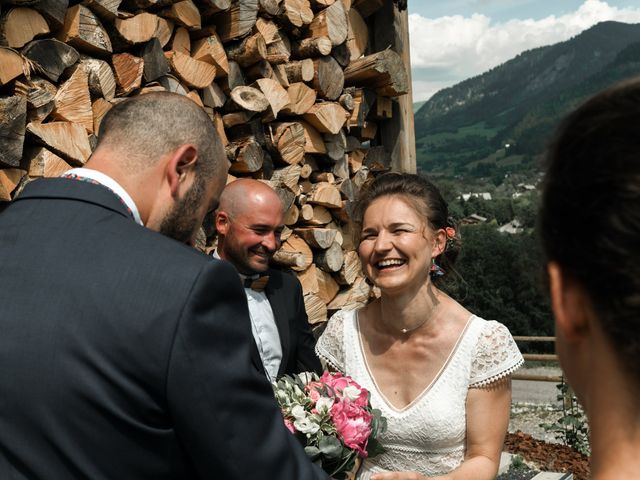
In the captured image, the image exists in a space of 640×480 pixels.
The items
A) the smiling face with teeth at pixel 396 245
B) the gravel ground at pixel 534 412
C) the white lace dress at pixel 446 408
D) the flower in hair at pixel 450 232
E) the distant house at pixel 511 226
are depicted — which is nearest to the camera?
the white lace dress at pixel 446 408

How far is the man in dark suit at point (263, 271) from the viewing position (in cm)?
345

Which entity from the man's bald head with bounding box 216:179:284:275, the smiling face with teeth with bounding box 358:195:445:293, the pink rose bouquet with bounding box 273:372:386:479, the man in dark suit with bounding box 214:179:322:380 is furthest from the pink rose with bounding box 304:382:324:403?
the man's bald head with bounding box 216:179:284:275

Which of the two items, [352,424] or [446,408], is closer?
[352,424]

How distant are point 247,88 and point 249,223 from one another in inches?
29.1

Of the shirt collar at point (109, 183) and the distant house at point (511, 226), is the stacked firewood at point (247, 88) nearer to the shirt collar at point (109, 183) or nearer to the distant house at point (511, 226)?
the shirt collar at point (109, 183)

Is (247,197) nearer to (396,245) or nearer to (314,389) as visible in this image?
(396,245)

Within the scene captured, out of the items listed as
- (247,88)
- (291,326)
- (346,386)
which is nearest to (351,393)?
(346,386)

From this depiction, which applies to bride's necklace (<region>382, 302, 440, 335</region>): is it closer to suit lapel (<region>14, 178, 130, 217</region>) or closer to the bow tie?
the bow tie

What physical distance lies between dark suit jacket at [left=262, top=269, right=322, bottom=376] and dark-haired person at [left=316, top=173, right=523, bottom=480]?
0.70 meters

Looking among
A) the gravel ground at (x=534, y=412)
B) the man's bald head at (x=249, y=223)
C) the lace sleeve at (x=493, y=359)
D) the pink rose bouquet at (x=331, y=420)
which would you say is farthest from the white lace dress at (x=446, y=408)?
the gravel ground at (x=534, y=412)

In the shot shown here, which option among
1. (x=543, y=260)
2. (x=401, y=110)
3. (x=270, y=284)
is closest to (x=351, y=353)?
(x=270, y=284)

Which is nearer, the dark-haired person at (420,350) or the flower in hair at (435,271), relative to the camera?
the dark-haired person at (420,350)

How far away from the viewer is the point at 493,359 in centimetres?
242

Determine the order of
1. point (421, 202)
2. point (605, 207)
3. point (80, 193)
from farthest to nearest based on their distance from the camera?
1. point (421, 202)
2. point (80, 193)
3. point (605, 207)
